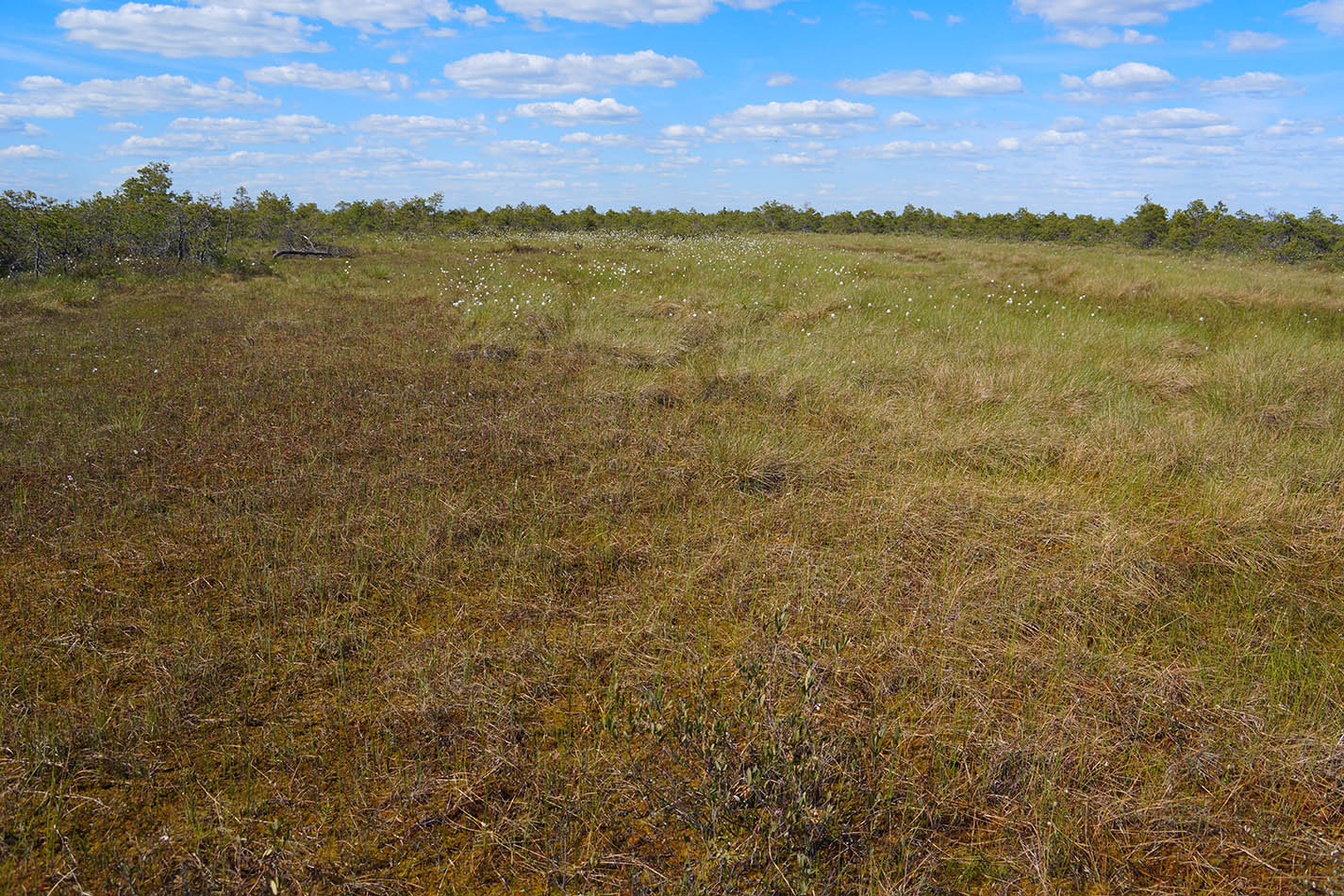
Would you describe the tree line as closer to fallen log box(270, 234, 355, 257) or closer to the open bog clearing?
fallen log box(270, 234, 355, 257)

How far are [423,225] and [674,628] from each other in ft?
123

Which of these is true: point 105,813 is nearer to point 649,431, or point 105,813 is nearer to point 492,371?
point 649,431

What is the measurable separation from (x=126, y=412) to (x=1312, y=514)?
9653 mm

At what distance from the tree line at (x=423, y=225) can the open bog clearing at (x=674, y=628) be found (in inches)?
436

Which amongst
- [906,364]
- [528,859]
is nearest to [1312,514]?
[906,364]

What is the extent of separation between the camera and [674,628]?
3.65m

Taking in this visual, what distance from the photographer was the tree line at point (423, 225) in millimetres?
15906

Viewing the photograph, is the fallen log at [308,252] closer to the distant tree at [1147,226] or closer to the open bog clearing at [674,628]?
the open bog clearing at [674,628]

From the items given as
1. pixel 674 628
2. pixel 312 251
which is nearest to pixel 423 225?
pixel 312 251

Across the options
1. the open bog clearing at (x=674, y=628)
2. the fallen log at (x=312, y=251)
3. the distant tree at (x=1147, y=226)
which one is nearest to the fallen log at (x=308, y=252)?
the fallen log at (x=312, y=251)

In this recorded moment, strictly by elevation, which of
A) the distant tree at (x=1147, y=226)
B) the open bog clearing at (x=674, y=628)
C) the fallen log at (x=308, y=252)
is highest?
the distant tree at (x=1147, y=226)

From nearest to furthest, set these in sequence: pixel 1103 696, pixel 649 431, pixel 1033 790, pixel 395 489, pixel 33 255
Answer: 1. pixel 1033 790
2. pixel 1103 696
3. pixel 395 489
4. pixel 649 431
5. pixel 33 255

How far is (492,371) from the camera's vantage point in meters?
8.34

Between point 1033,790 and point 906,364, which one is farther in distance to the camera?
point 906,364
